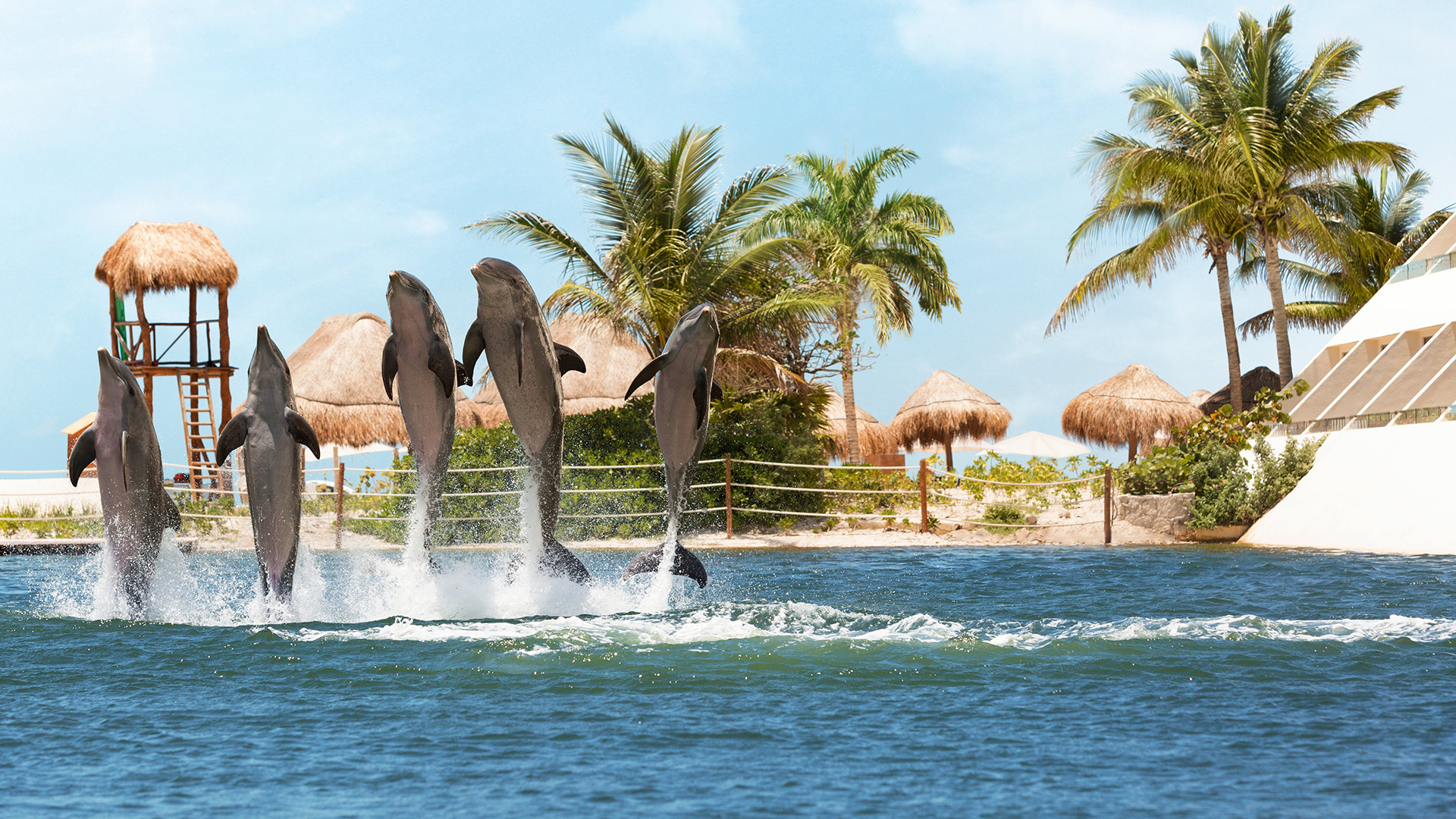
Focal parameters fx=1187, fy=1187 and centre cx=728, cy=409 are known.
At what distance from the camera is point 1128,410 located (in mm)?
32406

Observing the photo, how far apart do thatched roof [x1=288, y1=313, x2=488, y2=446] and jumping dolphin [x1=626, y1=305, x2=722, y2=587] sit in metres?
19.1

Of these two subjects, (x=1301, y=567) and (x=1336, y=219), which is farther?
(x=1336, y=219)

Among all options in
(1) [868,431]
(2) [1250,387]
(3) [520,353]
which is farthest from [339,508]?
(2) [1250,387]

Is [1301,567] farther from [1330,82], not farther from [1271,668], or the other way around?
[1330,82]

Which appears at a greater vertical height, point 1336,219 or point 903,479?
point 1336,219

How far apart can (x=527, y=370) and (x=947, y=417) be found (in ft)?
86.9

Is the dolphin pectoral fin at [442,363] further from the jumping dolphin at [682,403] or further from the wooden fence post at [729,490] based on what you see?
the wooden fence post at [729,490]

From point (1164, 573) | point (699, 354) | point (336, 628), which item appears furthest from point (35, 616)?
point (1164, 573)

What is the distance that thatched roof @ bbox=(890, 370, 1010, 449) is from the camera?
3375 centimetres

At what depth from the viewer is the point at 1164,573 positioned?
12.4 metres

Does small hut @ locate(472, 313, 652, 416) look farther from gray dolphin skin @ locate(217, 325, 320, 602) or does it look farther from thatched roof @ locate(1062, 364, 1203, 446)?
gray dolphin skin @ locate(217, 325, 320, 602)

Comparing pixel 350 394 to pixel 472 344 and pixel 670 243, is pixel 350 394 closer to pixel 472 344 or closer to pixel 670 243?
pixel 670 243

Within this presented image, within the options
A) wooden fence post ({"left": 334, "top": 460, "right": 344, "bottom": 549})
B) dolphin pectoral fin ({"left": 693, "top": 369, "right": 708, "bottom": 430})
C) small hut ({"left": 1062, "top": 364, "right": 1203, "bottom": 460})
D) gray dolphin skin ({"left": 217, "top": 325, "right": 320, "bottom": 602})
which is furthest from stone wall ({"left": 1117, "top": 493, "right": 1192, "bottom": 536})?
small hut ({"left": 1062, "top": 364, "right": 1203, "bottom": 460})

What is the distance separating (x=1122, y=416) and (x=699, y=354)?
1037 inches
